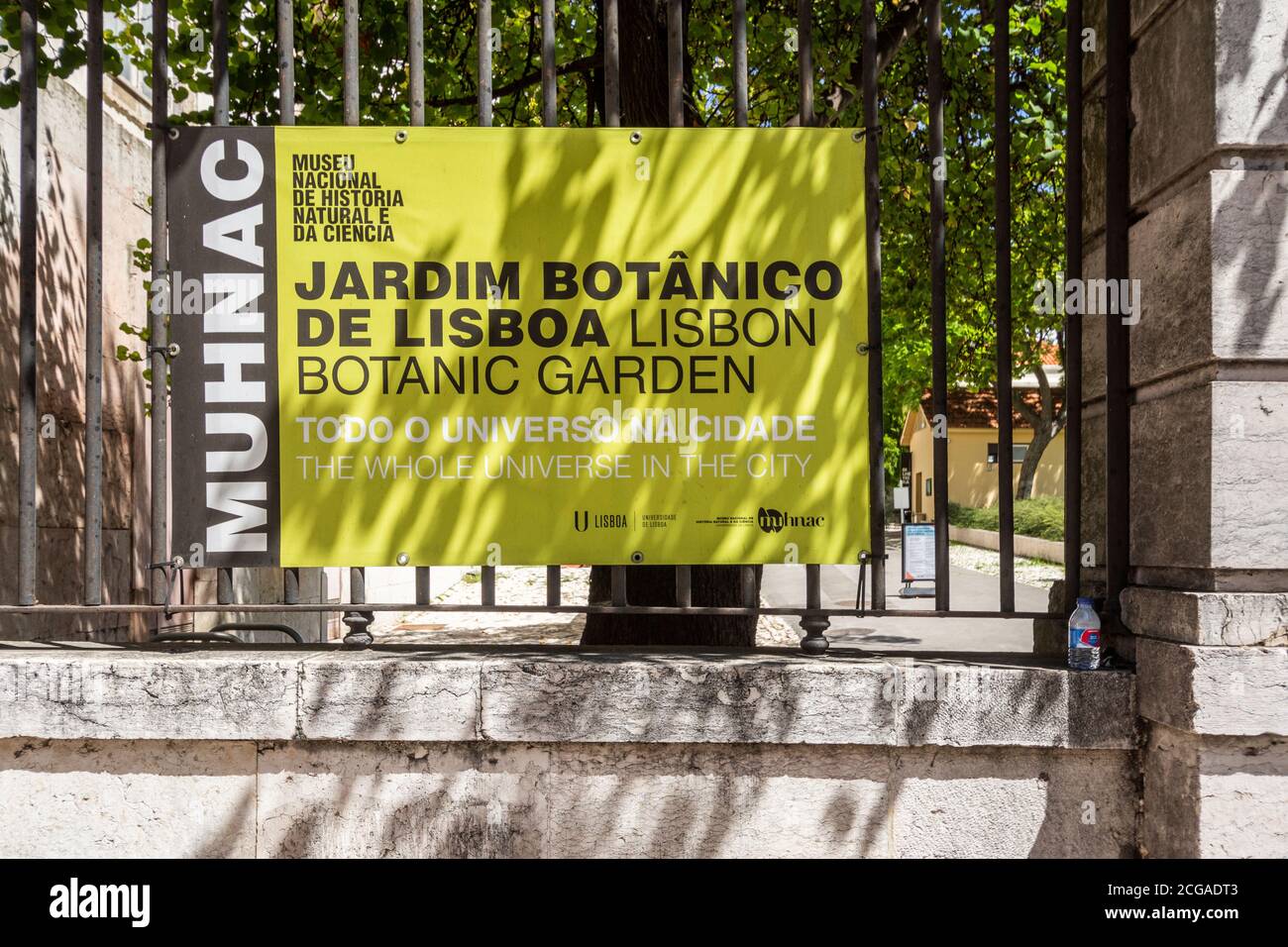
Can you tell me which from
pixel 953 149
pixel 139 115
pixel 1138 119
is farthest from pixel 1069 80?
pixel 139 115

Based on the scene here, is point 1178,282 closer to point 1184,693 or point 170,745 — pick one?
point 1184,693

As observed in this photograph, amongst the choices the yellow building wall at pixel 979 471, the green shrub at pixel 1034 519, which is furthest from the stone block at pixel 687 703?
the yellow building wall at pixel 979 471

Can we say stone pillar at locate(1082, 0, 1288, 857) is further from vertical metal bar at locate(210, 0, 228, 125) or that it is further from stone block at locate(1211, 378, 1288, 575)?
vertical metal bar at locate(210, 0, 228, 125)

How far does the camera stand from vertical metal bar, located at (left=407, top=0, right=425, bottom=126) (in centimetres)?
326

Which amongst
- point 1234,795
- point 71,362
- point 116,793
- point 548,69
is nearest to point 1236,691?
point 1234,795

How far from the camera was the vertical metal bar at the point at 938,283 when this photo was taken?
319cm

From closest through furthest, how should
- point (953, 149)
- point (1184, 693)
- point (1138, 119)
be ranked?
point (1184, 693)
point (1138, 119)
point (953, 149)

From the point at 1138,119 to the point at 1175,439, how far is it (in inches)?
45.8

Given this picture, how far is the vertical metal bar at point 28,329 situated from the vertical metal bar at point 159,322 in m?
0.42

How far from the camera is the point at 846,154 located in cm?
333

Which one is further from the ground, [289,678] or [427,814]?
[289,678]

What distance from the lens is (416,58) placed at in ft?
10.7

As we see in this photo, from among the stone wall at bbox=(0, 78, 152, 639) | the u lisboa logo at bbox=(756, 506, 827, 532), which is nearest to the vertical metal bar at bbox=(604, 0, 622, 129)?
the u lisboa logo at bbox=(756, 506, 827, 532)

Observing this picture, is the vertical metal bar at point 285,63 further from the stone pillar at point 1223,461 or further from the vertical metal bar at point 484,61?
the stone pillar at point 1223,461
